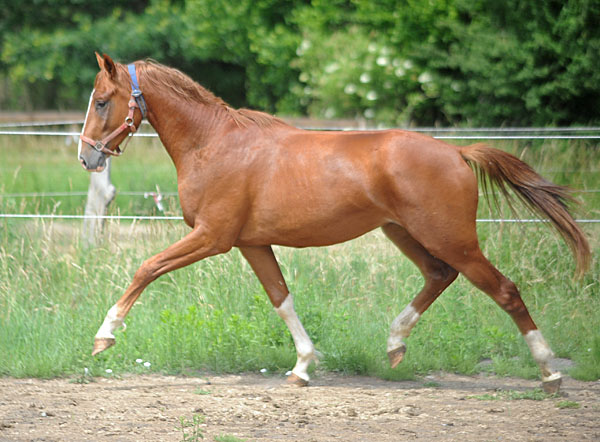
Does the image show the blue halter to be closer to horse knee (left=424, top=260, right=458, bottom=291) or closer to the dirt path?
the dirt path

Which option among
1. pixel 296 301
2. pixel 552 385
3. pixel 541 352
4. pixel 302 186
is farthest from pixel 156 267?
pixel 552 385

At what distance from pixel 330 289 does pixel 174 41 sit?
43.5 feet

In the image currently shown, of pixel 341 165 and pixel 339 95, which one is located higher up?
pixel 339 95

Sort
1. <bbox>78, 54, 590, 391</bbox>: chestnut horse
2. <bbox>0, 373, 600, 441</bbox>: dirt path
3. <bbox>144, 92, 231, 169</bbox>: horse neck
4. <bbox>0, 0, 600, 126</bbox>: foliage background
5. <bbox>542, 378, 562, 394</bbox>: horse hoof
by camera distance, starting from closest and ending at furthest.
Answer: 1. <bbox>0, 373, 600, 441</bbox>: dirt path
2. <bbox>78, 54, 590, 391</bbox>: chestnut horse
3. <bbox>542, 378, 562, 394</bbox>: horse hoof
4. <bbox>144, 92, 231, 169</bbox>: horse neck
5. <bbox>0, 0, 600, 126</bbox>: foliage background

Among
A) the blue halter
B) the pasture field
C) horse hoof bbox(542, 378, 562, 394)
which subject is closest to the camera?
horse hoof bbox(542, 378, 562, 394)

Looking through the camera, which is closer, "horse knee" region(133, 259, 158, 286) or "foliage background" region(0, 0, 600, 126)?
"horse knee" region(133, 259, 158, 286)

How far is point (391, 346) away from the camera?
509 centimetres

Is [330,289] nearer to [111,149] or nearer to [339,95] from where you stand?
[111,149]

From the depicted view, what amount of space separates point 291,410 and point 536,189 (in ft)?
6.97

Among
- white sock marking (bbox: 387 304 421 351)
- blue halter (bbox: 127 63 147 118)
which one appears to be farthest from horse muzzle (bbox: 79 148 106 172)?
white sock marking (bbox: 387 304 421 351)

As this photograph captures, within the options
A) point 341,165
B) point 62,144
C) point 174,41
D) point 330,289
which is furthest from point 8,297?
point 174,41

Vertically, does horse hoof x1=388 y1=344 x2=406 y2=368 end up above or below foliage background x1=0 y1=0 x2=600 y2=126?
below

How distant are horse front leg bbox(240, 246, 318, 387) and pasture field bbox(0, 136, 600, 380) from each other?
40cm

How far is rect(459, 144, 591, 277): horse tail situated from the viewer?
4.79 meters
